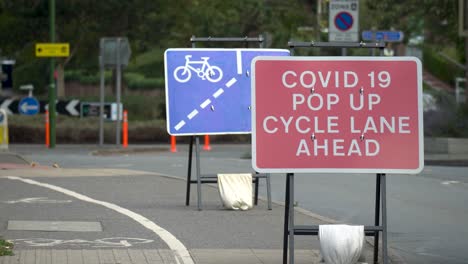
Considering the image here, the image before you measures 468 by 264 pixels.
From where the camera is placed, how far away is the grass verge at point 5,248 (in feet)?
35.8

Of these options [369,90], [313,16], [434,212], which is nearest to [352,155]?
[369,90]

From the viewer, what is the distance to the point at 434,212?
1625 centimetres

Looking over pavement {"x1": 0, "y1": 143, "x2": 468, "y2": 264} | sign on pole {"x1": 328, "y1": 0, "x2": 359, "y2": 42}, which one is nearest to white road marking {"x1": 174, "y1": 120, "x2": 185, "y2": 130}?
pavement {"x1": 0, "y1": 143, "x2": 468, "y2": 264}

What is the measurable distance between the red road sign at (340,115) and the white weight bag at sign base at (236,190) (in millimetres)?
4927

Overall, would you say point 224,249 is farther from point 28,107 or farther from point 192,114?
point 28,107

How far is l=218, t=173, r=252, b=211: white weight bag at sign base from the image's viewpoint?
15.2m

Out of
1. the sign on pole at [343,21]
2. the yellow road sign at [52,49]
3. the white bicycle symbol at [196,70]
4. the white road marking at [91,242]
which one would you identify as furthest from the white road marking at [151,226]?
the yellow road sign at [52,49]

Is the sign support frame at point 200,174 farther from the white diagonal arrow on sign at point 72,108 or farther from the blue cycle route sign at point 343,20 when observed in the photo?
the white diagonal arrow on sign at point 72,108

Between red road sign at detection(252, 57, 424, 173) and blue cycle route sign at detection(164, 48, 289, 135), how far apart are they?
535cm

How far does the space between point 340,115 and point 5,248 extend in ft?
9.96

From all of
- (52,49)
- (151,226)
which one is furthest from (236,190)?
(52,49)

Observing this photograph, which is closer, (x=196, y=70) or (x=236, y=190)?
(x=236, y=190)

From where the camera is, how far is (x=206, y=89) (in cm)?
1568

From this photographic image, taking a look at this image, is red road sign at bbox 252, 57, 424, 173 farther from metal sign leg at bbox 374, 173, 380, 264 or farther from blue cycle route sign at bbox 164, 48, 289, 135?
blue cycle route sign at bbox 164, 48, 289, 135
